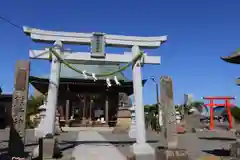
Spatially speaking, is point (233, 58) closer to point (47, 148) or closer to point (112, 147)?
point (112, 147)

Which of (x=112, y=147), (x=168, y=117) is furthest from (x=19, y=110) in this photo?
(x=112, y=147)

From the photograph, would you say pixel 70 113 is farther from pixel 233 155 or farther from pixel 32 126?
pixel 233 155

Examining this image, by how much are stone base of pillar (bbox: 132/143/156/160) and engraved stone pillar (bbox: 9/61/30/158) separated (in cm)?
384

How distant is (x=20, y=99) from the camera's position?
27.3 ft

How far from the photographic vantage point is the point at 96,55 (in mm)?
10570

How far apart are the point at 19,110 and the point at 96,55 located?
12.3 feet

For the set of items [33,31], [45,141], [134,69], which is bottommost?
[45,141]

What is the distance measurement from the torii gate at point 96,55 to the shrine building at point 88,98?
15635 mm

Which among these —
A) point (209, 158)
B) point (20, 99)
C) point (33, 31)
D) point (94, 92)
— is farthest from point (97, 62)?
point (94, 92)

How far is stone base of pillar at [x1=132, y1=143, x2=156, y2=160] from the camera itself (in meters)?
9.19

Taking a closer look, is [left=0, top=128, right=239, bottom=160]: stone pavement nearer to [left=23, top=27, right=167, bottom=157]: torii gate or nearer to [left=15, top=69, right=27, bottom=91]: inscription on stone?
[left=23, top=27, right=167, bottom=157]: torii gate

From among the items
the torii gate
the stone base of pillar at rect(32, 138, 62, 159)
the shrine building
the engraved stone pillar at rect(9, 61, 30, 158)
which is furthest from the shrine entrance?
the engraved stone pillar at rect(9, 61, 30, 158)

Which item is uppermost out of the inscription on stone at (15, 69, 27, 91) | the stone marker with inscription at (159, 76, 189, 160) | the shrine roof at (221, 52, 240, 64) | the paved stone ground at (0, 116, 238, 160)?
the shrine roof at (221, 52, 240, 64)

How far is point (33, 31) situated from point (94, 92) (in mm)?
18369
